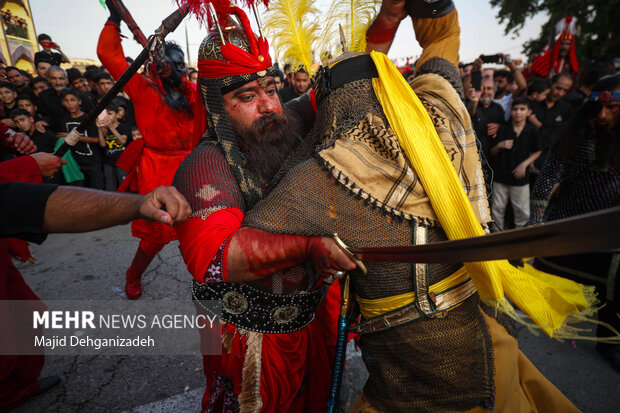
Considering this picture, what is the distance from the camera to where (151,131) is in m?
3.50

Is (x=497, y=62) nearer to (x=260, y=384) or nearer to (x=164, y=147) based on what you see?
(x=164, y=147)

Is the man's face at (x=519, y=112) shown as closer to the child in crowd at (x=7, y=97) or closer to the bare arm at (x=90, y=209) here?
the bare arm at (x=90, y=209)

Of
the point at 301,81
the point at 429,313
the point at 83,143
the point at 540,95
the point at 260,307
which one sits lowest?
the point at 260,307

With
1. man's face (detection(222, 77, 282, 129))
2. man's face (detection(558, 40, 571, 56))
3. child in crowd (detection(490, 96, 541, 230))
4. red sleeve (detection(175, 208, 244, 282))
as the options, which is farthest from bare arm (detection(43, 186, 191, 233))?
man's face (detection(558, 40, 571, 56))

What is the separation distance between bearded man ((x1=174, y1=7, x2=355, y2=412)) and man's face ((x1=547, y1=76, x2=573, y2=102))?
231 inches

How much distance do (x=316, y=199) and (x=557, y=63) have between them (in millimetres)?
9418

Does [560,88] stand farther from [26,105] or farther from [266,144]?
[26,105]

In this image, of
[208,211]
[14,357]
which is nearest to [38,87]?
[14,357]

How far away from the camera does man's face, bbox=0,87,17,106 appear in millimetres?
5285

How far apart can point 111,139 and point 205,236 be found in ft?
19.4

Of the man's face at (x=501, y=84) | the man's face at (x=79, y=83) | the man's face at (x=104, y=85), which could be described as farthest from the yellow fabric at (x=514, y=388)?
the man's face at (x=79, y=83)

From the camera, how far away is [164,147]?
358 centimetres

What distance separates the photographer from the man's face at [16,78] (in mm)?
6902

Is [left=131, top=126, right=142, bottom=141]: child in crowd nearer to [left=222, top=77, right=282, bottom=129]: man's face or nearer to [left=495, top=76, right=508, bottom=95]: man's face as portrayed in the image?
[left=222, top=77, right=282, bottom=129]: man's face
